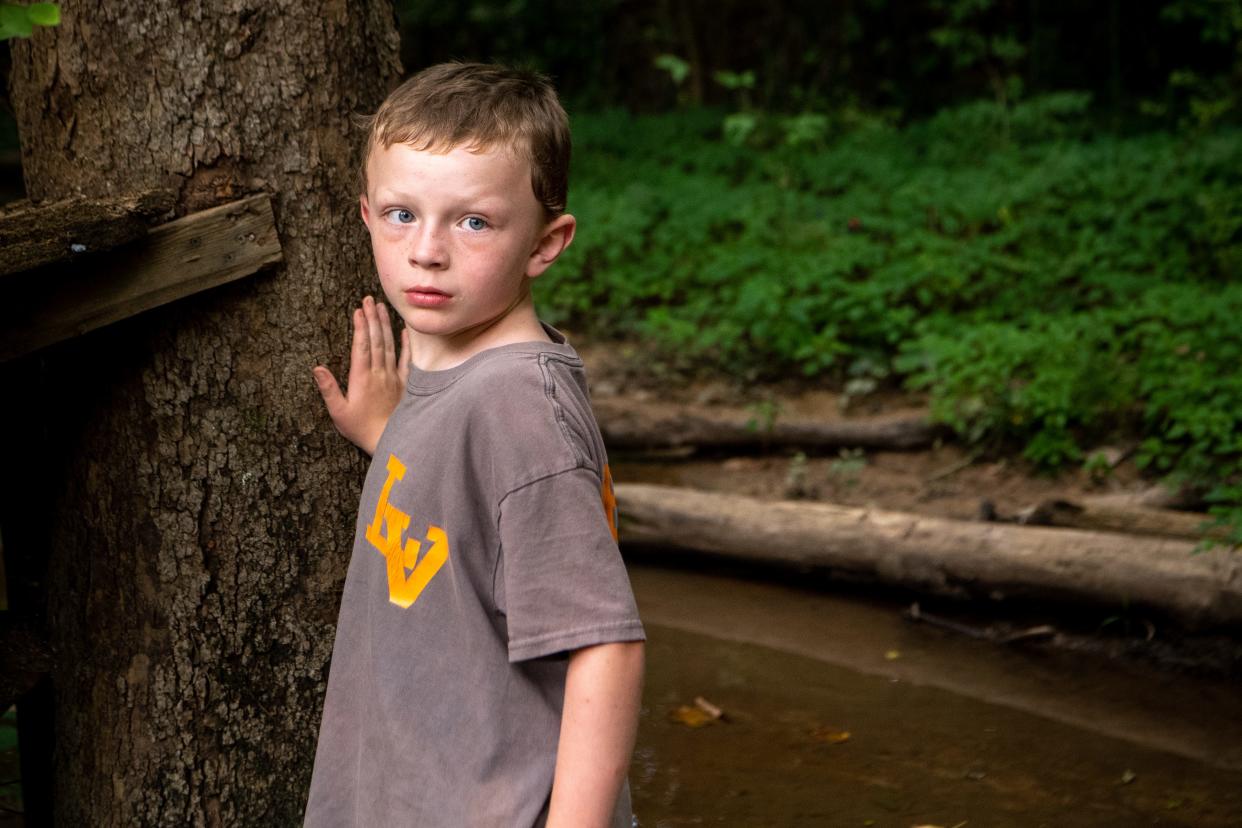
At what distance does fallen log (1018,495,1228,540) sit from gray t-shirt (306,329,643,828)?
3.57 metres

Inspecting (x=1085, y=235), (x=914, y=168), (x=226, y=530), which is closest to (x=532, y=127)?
(x=226, y=530)

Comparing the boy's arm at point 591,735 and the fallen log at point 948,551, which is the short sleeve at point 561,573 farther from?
the fallen log at point 948,551

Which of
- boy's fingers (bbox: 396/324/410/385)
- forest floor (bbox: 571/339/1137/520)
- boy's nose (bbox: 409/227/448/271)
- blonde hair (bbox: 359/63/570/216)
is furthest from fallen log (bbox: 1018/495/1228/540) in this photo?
boy's nose (bbox: 409/227/448/271)

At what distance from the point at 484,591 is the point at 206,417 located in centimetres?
81

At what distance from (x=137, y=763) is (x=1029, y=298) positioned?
6171 millimetres

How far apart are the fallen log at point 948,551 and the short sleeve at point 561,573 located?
3314mm

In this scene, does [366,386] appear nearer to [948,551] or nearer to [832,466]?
[948,551]

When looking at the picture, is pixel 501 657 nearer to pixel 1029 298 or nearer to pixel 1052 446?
pixel 1052 446

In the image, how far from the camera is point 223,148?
212cm

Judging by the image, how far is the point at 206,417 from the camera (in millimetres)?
2166

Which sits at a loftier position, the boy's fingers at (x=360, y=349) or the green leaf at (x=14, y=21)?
the green leaf at (x=14, y=21)

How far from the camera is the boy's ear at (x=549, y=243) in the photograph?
1733mm

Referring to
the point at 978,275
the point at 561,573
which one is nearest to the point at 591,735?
the point at 561,573

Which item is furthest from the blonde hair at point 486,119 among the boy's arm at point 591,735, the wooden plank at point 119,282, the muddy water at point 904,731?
the muddy water at point 904,731
